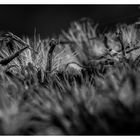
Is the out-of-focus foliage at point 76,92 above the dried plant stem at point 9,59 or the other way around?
the other way around

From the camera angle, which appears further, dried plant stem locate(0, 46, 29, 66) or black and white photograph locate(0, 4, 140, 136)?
dried plant stem locate(0, 46, 29, 66)

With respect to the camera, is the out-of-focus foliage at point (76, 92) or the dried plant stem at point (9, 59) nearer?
the out-of-focus foliage at point (76, 92)

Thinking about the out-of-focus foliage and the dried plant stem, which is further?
the dried plant stem

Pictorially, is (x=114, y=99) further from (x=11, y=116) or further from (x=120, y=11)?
(x=120, y=11)

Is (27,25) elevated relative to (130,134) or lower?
elevated

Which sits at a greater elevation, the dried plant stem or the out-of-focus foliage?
the dried plant stem

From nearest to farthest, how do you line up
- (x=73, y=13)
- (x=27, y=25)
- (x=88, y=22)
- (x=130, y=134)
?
(x=130, y=134), (x=88, y=22), (x=27, y=25), (x=73, y=13)

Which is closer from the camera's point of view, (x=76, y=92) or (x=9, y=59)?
(x=76, y=92)

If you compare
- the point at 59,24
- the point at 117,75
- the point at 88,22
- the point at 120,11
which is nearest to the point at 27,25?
the point at 59,24
